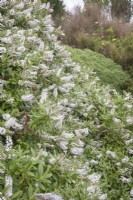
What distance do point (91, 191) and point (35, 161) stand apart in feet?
2.23

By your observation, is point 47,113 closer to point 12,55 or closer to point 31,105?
point 31,105

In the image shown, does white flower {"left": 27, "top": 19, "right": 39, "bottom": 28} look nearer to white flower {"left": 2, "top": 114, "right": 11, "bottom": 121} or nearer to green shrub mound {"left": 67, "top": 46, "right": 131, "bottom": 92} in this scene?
white flower {"left": 2, "top": 114, "right": 11, "bottom": 121}

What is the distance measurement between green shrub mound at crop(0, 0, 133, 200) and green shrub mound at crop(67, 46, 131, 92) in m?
2.39

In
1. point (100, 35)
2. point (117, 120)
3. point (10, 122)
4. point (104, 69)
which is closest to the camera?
point (10, 122)

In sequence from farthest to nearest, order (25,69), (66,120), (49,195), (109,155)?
(109,155) < (66,120) < (25,69) < (49,195)

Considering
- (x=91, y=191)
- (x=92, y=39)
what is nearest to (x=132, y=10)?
(x=92, y=39)

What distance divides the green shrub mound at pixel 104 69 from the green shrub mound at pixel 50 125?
2.39 metres

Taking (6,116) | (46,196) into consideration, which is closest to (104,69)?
(6,116)

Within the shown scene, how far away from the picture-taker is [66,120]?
3.64 meters

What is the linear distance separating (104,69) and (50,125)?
4.97 m

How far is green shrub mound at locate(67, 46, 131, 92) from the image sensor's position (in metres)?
7.32

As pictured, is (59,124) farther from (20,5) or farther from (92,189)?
(20,5)

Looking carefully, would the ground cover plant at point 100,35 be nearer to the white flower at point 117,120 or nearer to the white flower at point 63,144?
the white flower at point 117,120

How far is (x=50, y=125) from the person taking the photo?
9.29 ft
